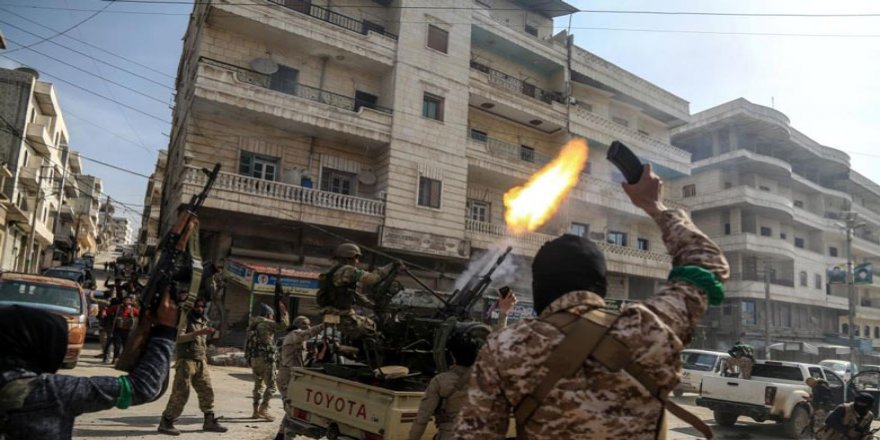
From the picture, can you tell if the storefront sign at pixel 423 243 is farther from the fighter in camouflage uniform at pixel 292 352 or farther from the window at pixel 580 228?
the fighter in camouflage uniform at pixel 292 352

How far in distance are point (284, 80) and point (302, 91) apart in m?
0.73

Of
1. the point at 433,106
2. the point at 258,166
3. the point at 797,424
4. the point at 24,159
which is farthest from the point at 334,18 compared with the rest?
the point at 24,159

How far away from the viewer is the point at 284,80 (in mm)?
19625

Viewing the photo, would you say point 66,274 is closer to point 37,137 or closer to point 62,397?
point 37,137

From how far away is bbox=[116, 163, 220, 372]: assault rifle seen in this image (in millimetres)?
2646

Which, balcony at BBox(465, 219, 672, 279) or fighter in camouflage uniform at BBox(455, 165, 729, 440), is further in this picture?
balcony at BBox(465, 219, 672, 279)

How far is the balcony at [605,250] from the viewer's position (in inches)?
867

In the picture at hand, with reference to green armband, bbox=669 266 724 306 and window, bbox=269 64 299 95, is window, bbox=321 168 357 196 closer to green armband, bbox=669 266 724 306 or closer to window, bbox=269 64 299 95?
window, bbox=269 64 299 95

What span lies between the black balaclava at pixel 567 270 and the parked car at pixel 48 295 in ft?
40.0

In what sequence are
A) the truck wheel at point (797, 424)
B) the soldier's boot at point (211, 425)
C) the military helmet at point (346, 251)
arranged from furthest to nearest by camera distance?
the truck wheel at point (797, 424) → the soldier's boot at point (211, 425) → the military helmet at point (346, 251)

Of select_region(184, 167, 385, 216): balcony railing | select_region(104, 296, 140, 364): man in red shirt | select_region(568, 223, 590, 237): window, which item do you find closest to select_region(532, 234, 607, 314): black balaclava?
select_region(104, 296, 140, 364): man in red shirt

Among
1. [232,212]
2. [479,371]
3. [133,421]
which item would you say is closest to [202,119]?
[232,212]

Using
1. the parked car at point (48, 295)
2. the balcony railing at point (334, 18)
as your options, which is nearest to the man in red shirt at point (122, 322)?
the parked car at point (48, 295)

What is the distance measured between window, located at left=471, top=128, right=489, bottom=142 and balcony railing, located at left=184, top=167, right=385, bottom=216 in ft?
22.0
